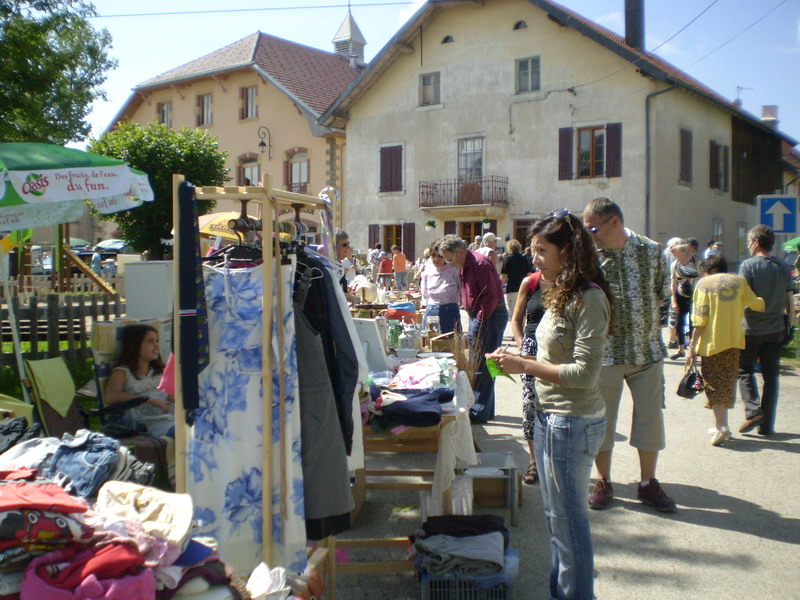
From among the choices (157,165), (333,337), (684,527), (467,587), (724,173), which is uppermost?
(724,173)

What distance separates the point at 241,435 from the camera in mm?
3051

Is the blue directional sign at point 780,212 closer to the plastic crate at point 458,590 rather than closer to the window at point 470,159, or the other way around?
the plastic crate at point 458,590

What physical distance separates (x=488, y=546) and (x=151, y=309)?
21.5ft

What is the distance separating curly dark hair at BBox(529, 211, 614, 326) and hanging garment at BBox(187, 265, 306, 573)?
106cm

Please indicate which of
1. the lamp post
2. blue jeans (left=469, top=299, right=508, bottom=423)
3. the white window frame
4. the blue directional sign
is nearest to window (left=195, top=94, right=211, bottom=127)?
the lamp post

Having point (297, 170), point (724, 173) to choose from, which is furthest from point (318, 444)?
A: point (297, 170)

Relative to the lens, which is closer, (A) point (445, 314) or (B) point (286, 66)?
(A) point (445, 314)

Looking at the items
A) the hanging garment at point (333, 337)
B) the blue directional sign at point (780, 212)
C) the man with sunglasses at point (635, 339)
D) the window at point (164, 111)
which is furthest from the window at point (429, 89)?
the hanging garment at point (333, 337)

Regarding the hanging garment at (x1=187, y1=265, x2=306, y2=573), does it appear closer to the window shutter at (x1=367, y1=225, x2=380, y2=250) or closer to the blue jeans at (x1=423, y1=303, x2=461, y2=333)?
the blue jeans at (x1=423, y1=303, x2=461, y2=333)

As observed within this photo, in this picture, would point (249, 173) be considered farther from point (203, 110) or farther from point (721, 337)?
point (721, 337)

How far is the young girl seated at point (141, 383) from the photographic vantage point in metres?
5.18

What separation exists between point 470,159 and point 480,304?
1955 cm

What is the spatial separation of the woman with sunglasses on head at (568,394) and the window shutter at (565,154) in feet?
70.5

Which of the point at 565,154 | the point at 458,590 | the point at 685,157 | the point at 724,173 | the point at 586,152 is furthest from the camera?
the point at 724,173
